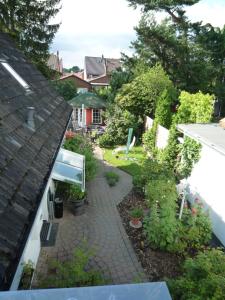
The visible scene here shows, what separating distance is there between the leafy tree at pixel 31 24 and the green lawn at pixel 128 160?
9.31 meters

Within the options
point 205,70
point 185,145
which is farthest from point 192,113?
point 205,70

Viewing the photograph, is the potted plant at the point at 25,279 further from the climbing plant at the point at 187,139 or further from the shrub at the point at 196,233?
the climbing plant at the point at 187,139

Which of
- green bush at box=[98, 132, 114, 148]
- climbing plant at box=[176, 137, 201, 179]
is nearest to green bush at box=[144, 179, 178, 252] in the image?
climbing plant at box=[176, 137, 201, 179]

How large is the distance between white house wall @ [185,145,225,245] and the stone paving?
3.63 m

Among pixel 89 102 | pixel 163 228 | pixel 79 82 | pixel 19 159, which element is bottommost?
pixel 163 228

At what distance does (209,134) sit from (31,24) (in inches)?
629

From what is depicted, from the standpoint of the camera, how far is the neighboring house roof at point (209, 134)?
9617 millimetres

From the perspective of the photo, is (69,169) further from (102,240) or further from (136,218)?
(136,218)

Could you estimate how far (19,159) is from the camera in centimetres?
559

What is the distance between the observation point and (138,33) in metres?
28.3

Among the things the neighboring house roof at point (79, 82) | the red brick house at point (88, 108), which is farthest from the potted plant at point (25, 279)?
the neighboring house roof at point (79, 82)

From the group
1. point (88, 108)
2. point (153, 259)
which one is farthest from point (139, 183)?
point (88, 108)

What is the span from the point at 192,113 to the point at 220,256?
10.0 metres

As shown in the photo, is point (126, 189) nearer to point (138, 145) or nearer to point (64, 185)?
point (64, 185)
